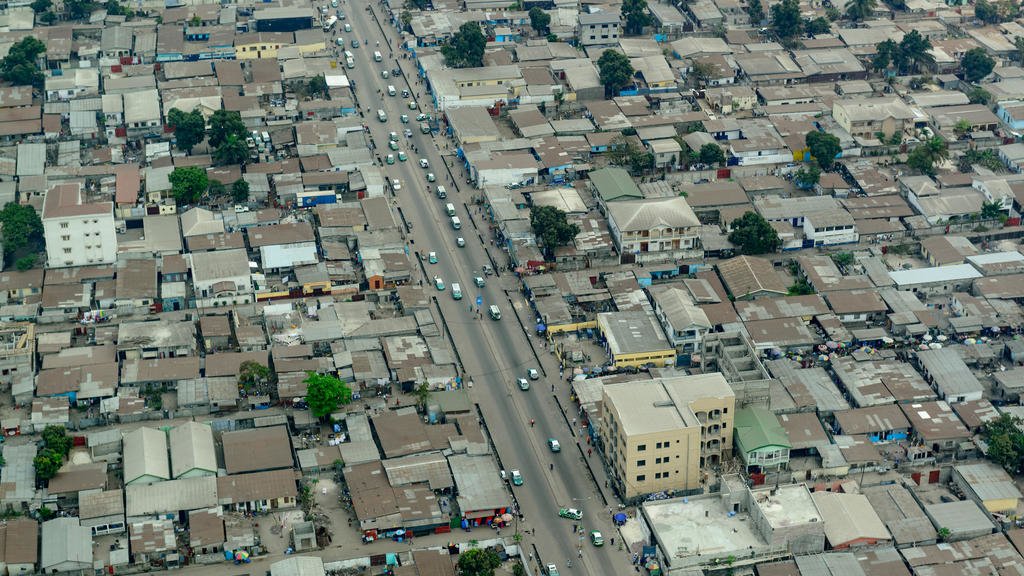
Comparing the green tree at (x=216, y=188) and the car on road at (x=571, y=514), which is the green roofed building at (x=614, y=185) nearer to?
the green tree at (x=216, y=188)

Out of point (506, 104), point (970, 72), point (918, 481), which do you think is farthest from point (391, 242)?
point (970, 72)

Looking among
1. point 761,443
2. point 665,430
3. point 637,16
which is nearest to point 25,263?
point 665,430

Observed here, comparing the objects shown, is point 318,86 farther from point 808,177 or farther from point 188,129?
point 808,177

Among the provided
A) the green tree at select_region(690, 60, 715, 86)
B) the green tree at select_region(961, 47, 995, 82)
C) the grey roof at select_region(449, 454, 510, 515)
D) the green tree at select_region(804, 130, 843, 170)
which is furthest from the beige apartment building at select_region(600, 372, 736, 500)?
the green tree at select_region(961, 47, 995, 82)

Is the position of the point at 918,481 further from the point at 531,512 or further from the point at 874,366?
the point at 531,512

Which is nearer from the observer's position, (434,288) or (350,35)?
(434,288)

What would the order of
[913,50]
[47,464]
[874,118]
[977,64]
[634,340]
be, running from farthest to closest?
[913,50], [977,64], [874,118], [634,340], [47,464]

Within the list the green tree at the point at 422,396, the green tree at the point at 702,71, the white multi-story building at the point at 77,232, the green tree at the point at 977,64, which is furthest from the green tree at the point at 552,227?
the green tree at the point at 977,64
